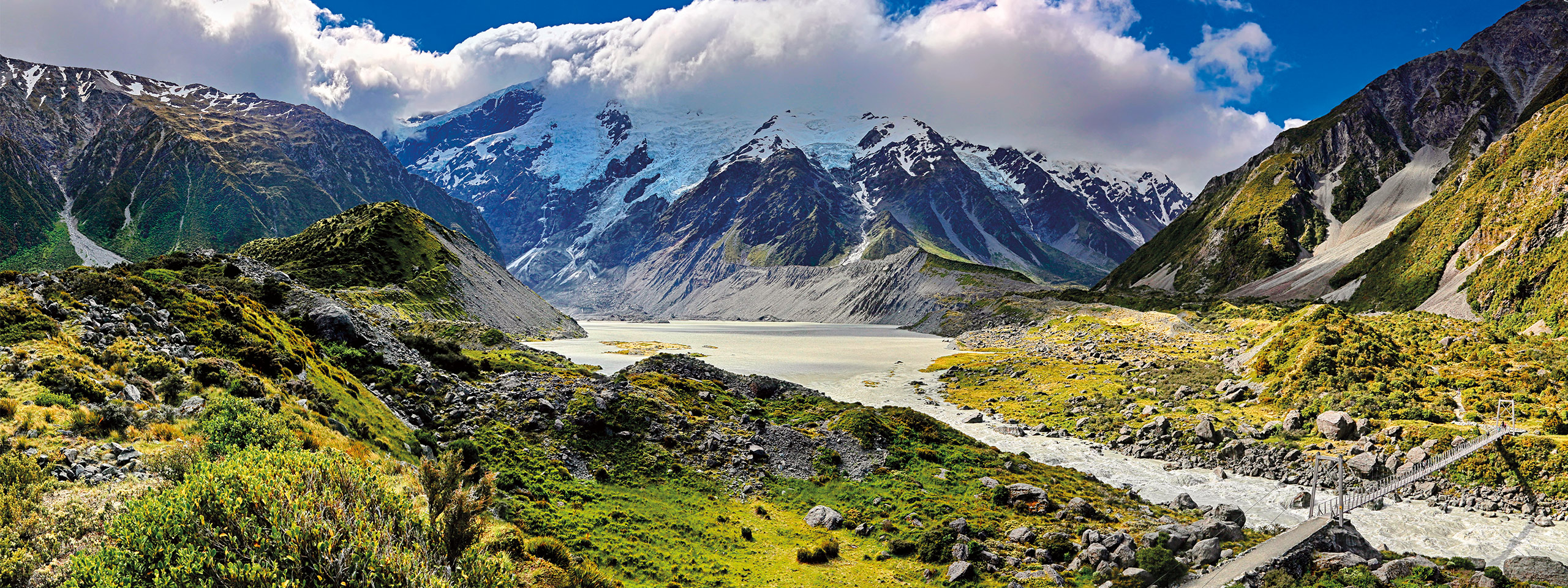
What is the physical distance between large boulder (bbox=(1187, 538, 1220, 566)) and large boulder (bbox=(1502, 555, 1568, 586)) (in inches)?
341

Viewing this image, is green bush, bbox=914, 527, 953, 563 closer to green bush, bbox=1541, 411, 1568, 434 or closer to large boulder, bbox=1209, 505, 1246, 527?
large boulder, bbox=1209, 505, 1246, 527

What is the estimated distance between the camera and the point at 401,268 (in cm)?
14550

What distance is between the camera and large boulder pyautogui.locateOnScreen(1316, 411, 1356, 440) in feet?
157

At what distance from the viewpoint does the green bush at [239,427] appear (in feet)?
69.6

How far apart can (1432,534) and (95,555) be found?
169 ft

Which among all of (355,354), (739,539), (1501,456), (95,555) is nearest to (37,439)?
(95,555)

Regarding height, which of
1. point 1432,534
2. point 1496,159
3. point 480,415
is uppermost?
point 1496,159

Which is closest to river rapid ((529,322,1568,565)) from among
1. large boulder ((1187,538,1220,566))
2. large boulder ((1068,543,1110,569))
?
large boulder ((1187,538,1220,566))

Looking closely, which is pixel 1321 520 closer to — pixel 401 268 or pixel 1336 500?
pixel 1336 500

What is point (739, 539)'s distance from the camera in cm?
3225

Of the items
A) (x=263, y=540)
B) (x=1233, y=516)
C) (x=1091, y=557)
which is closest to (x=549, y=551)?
(x=263, y=540)

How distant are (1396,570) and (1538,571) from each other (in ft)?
15.6

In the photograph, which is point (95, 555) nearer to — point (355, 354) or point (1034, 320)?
point (355, 354)

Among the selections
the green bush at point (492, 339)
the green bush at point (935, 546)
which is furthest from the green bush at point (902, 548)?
the green bush at point (492, 339)
